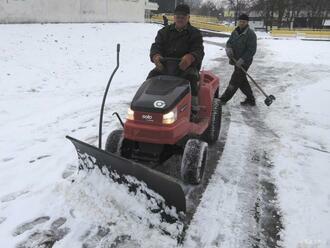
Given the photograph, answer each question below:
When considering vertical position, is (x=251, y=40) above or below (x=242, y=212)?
above

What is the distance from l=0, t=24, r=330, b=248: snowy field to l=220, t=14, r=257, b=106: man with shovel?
17.5 inches

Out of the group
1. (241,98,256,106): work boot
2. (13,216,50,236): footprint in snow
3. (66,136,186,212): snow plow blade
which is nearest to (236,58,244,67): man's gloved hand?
(241,98,256,106): work boot

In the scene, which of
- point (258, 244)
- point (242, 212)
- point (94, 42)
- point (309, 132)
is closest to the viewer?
point (258, 244)

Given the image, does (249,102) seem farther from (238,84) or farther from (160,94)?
(160,94)

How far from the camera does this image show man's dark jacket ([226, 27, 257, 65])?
8469 mm

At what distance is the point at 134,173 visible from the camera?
396cm

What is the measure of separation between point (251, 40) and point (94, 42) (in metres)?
12.2

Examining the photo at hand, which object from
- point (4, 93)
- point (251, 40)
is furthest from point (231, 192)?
point (4, 93)

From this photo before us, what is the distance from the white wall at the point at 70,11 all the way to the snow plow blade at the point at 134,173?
16.2 meters

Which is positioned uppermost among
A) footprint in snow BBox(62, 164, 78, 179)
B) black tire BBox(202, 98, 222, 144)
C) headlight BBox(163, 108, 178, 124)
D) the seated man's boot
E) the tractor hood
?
the tractor hood

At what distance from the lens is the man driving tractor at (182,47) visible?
5293mm

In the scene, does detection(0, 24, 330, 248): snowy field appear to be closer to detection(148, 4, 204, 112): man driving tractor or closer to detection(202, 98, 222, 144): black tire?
detection(202, 98, 222, 144): black tire

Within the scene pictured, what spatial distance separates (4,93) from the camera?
30.7 ft

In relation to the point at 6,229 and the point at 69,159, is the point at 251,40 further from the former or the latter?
the point at 6,229
